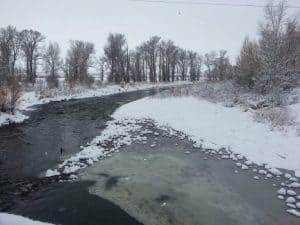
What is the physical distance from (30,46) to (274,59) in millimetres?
41022

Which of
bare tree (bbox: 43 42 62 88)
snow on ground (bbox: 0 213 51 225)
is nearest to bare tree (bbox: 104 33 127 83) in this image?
bare tree (bbox: 43 42 62 88)

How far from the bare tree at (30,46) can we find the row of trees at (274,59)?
34.1m

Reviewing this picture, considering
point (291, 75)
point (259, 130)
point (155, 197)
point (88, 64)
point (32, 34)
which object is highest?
point (32, 34)

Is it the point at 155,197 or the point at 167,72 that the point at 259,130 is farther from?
the point at 167,72

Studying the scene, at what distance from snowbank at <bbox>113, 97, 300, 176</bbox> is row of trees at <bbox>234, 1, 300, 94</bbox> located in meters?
3.83

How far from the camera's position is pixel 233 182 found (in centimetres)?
614

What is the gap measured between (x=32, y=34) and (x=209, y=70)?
54.6 metres

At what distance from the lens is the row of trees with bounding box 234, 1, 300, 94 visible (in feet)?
51.7

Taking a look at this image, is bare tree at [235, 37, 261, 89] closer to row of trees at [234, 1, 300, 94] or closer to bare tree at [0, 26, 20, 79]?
row of trees at [234, 1, 300, 94]

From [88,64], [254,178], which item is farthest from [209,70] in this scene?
[254,178]

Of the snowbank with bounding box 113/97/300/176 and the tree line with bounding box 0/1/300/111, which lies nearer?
the snowbank with bounding box 113/97/300/176

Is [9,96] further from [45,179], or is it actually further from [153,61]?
[153,61]

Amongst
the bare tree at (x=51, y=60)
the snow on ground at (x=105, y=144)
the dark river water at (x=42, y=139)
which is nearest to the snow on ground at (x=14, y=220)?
the snow on ground at (x=105, y=144)

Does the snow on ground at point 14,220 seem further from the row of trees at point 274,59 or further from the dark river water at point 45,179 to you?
the row of trees at point 274,59
